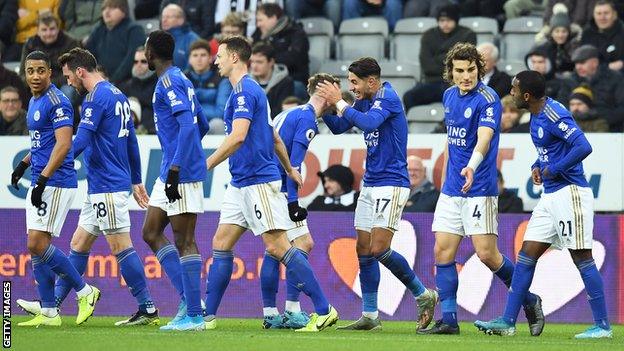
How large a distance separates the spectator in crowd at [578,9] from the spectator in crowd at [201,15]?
182 inches

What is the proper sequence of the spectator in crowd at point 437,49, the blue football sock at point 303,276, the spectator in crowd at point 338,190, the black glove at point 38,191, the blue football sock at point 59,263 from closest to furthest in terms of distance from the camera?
1. the blue football sock at point 303,276
2. the black glove at point 38,191
3. the blue football sock at point 59,263
4. the spectator in crowd at point 338,190
5. the spectator in crowd at point 437,49

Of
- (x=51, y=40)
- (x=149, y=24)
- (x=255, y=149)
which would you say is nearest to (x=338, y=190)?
(x=255, y=149)

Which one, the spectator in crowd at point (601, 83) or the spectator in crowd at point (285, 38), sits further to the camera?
the spectator in crowd at point (285, 38)

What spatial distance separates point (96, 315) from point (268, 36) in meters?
5.71

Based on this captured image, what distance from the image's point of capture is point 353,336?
38.3 ft

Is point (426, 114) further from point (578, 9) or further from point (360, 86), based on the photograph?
point (360, 86)

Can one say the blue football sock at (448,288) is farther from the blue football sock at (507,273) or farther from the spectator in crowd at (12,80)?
the spectator in crowd at (12,80)

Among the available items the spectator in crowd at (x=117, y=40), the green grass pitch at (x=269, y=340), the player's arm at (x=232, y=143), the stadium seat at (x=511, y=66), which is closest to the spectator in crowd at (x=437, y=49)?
the stadium seat at (x=511, y=66)

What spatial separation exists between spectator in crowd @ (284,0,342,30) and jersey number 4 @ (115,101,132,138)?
7930 millimetres

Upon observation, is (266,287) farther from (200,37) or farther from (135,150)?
(200,37)

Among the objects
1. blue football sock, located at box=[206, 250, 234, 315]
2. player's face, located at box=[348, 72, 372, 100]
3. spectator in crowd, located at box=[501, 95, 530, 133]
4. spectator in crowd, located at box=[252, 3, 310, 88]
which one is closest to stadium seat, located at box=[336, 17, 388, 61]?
spectator in crowd, located at box=[252, 3, 310, 88]

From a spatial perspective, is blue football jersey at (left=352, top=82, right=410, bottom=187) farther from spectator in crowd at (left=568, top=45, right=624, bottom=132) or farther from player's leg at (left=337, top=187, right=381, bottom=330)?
spectator in crowd at (left=568, top=45, right=624, bottom=132)

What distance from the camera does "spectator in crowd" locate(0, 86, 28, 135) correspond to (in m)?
17.7

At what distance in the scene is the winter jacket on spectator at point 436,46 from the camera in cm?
1883
